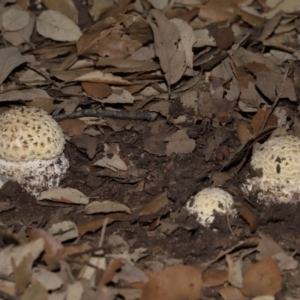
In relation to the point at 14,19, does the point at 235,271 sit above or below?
below

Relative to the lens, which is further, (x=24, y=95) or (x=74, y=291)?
(x=24, y=95)

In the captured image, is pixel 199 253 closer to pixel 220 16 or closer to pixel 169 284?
pixel 169 284

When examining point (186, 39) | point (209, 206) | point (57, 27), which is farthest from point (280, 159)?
point (57, 27)

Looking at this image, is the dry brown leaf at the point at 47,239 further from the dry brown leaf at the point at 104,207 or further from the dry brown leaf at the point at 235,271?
the dry brown leaf at the point at 235,271

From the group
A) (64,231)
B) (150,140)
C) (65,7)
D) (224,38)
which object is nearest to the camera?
(64,231)

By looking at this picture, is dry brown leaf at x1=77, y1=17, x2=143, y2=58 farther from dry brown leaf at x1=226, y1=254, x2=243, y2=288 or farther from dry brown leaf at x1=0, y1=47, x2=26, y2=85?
dry brown leaf at x1=226, y1=254, x2=243, y2=288

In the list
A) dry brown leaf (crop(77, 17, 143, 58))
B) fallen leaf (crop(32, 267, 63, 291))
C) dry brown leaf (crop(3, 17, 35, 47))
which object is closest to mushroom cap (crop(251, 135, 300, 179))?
fallen leaf (crop(32, 267, 63, 291))

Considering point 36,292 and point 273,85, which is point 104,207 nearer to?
point 36,292
